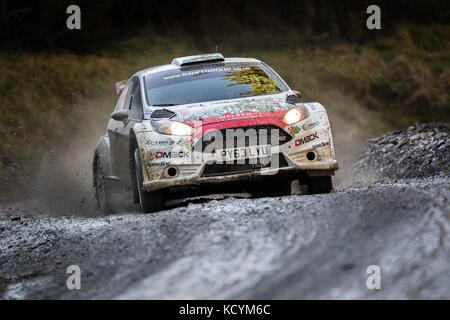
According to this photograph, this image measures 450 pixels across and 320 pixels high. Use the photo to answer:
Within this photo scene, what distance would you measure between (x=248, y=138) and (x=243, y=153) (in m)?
0.16

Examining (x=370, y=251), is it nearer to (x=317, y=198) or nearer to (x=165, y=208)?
(x=317, y=198)

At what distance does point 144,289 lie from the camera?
4766mm

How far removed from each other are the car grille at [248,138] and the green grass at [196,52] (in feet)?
29.1

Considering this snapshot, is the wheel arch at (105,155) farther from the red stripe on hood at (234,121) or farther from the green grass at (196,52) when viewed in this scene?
the green grass at (196,52)

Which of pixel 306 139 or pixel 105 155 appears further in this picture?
pixel 105 155

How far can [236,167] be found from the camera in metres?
7.73

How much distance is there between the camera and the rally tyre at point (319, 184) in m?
8.20

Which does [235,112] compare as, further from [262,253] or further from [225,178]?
[262,253]

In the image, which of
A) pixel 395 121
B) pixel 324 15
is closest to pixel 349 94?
pixel 395 121

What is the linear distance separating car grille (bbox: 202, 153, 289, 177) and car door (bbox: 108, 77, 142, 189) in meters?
1.16
